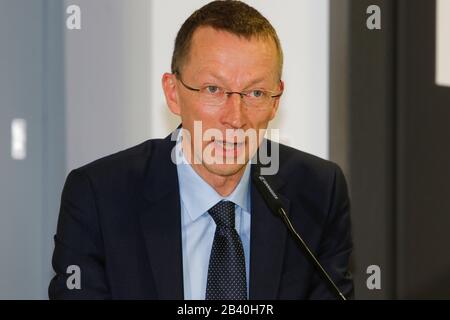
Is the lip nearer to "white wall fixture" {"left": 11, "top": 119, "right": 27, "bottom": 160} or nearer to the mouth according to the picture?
the mouth

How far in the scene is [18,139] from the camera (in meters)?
1.80

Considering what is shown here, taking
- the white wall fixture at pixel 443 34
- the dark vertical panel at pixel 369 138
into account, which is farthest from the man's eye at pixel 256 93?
the white wall fixture at pixel 443 34

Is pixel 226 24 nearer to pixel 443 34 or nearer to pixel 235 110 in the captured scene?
pixel 235 110

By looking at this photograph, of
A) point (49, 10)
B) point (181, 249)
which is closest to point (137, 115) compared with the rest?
point (49, 10)

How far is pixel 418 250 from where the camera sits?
210 centimetres

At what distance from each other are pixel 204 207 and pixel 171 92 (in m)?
0.28

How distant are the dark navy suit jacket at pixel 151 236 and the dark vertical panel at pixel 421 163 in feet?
1.73

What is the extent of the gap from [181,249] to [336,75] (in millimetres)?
740

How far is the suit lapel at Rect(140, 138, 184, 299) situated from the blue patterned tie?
0.07 metres

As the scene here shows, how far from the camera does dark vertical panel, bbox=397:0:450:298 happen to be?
2053 mm

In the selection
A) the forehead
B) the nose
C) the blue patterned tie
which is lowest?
the blue patterned tie

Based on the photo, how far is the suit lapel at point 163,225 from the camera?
146 cm

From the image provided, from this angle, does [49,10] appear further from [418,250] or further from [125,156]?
[418,250]

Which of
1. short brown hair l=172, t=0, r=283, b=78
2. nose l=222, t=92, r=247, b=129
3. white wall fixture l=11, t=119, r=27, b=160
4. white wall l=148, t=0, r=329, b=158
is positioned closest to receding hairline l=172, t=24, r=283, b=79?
short brown hair l=172, t=0, r=283, b=78
